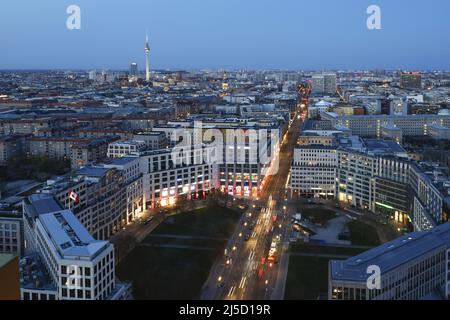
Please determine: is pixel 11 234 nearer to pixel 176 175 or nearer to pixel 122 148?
pixel 176 175

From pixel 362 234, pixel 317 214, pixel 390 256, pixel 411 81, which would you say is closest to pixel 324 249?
pixel 362 234

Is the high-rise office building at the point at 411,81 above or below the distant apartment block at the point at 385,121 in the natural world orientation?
above

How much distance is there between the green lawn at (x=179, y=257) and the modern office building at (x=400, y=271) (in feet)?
8.31

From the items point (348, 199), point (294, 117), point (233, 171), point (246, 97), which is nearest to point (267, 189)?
point (233, 171)

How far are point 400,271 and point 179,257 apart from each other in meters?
4.65

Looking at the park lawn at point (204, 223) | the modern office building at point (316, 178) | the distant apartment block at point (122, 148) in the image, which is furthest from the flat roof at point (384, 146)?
the distant apartment block at point (122, 148)

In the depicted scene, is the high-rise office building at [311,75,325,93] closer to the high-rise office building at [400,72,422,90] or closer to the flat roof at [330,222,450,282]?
the high-rise office building at [400,72,422,90]

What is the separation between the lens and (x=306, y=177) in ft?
55.6

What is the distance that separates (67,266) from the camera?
724 cm

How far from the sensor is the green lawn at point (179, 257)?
9148 millimetres

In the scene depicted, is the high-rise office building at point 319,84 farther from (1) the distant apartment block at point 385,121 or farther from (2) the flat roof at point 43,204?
(2) the flat roof at point 43,204

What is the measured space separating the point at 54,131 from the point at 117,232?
44.2 ft

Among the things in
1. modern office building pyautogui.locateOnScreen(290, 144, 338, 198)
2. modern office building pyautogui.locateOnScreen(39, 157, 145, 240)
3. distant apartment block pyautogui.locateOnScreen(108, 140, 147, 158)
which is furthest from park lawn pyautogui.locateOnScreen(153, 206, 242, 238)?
distant apartment block pyautogui.locateOnScreen(108, 140, 147, 158)

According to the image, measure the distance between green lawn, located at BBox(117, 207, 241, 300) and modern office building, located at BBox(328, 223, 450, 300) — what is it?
2.53m
